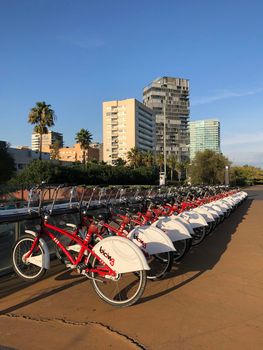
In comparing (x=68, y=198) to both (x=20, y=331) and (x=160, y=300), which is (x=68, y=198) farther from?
(x=20, y=331)

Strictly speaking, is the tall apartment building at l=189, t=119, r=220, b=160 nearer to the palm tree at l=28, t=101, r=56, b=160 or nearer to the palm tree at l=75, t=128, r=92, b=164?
the palm tree at l=75, t=128, r=92, b=164

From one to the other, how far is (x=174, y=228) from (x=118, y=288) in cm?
189

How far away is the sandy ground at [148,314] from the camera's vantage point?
3832 mm

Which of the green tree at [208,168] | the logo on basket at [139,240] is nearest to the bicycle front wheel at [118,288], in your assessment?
the logo on basket at [139,240]

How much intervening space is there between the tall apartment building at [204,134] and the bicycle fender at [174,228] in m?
135

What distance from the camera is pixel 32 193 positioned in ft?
27.3

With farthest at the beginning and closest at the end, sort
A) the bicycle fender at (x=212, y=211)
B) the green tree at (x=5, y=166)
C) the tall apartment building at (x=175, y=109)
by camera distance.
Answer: the tall apartment building at (x=175, y=109)
the green tree at (x=5, y=166)
the bicycle fender at (x=212, y=211)

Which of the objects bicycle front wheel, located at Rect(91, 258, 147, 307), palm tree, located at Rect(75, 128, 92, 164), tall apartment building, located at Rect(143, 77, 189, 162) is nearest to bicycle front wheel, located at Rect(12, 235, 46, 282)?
bicycle front wheel, located at Rect(91, 258, 147, 307)

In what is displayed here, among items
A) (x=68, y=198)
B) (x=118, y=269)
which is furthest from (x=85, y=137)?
(x=118, y=269)

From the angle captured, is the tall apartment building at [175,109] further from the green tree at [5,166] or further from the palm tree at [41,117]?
the green tree at [5,166]

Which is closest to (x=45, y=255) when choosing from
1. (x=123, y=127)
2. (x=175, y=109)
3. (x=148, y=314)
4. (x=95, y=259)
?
(x=95, y=259)

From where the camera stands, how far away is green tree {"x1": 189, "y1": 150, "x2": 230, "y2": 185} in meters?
60.8

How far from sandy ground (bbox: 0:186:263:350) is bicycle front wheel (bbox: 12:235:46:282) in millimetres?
146

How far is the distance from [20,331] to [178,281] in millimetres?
2500
